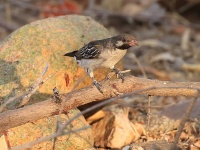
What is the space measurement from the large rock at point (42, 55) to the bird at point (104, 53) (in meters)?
0.18

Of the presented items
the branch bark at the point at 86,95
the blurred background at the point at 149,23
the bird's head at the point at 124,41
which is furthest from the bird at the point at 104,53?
the blurred background at the point at 149,23

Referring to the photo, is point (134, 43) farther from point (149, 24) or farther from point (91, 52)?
point (149, 24)

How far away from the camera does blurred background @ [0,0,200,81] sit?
7750mm

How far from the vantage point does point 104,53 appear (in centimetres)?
407

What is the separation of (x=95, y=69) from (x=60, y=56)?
1.11 feet

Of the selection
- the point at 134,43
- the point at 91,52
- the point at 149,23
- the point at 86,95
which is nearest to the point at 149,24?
the point at 149,23

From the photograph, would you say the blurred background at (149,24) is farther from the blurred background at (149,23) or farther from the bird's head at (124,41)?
the bird's head at (124,41)

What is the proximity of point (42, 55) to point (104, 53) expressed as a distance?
24.6 inches

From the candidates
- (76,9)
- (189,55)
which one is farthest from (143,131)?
(76,9)

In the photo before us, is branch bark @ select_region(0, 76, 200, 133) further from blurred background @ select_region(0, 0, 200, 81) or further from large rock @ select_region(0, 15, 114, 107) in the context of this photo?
blurred background @ select_region(0, 0, 200, 81)

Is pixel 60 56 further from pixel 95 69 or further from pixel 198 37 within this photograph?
pixel 198 37

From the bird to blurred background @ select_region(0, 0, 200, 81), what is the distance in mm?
2912

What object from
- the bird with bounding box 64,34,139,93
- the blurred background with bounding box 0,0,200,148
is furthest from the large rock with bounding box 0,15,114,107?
the blurred background with bounding box 0,0,200,148

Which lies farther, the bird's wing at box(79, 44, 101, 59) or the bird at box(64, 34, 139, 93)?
the bird's wing at box(79, 44, 101, 59)
